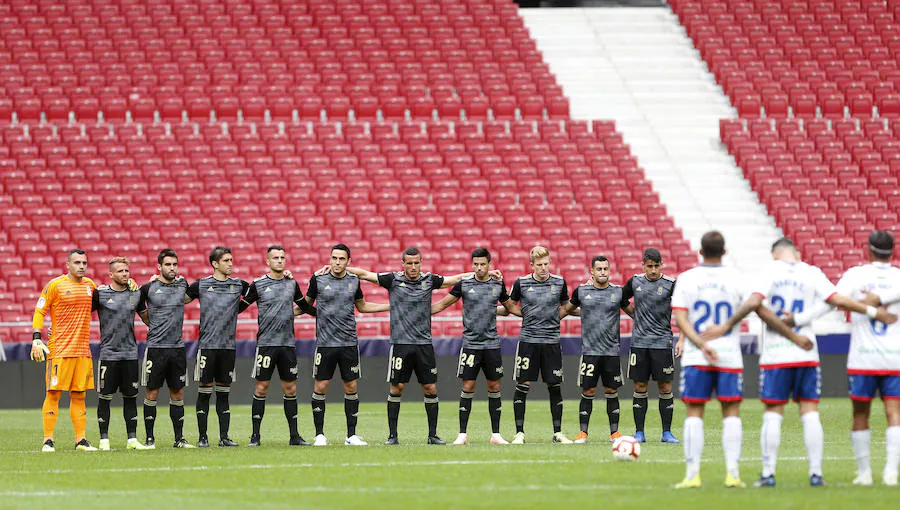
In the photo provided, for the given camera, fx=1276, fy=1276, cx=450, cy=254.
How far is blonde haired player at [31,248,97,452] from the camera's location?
14.8m

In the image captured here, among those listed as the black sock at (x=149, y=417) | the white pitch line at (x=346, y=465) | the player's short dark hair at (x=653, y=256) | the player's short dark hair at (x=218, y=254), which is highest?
the player's short dark hair at (x=653, y=256)

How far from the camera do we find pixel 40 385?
2295 cm

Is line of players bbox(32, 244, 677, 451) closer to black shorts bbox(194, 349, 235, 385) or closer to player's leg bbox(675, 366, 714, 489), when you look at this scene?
black shorts bbox(194, 349, 235, 385)

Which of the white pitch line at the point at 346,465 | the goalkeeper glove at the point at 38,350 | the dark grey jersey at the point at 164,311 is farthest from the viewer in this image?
the dark grey jersey at the point at 164,311

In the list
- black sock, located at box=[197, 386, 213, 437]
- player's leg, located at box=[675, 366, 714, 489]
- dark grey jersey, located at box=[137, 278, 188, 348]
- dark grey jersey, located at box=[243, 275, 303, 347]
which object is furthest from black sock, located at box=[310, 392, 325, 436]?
player's leg, located at box=[675, 366, 714, 489]

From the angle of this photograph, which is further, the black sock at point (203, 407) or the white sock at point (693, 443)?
the black sock at point (203, 407)

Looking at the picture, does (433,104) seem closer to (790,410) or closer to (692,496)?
(790,410)

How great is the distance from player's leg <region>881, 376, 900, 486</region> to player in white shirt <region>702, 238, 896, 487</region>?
1.86 feet

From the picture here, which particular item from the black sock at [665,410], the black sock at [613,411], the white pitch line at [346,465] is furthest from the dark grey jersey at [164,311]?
the black sock at [665,410]

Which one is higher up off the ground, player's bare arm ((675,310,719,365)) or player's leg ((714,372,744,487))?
player's bare arm ((675,310,719,365))

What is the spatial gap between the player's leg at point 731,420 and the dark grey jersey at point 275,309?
20.3ft

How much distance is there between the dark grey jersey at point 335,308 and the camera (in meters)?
15.1

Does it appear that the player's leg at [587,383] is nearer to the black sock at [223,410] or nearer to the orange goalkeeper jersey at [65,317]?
the black sock at [223,410]

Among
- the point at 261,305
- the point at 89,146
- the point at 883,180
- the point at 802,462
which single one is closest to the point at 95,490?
the point at 261,305
